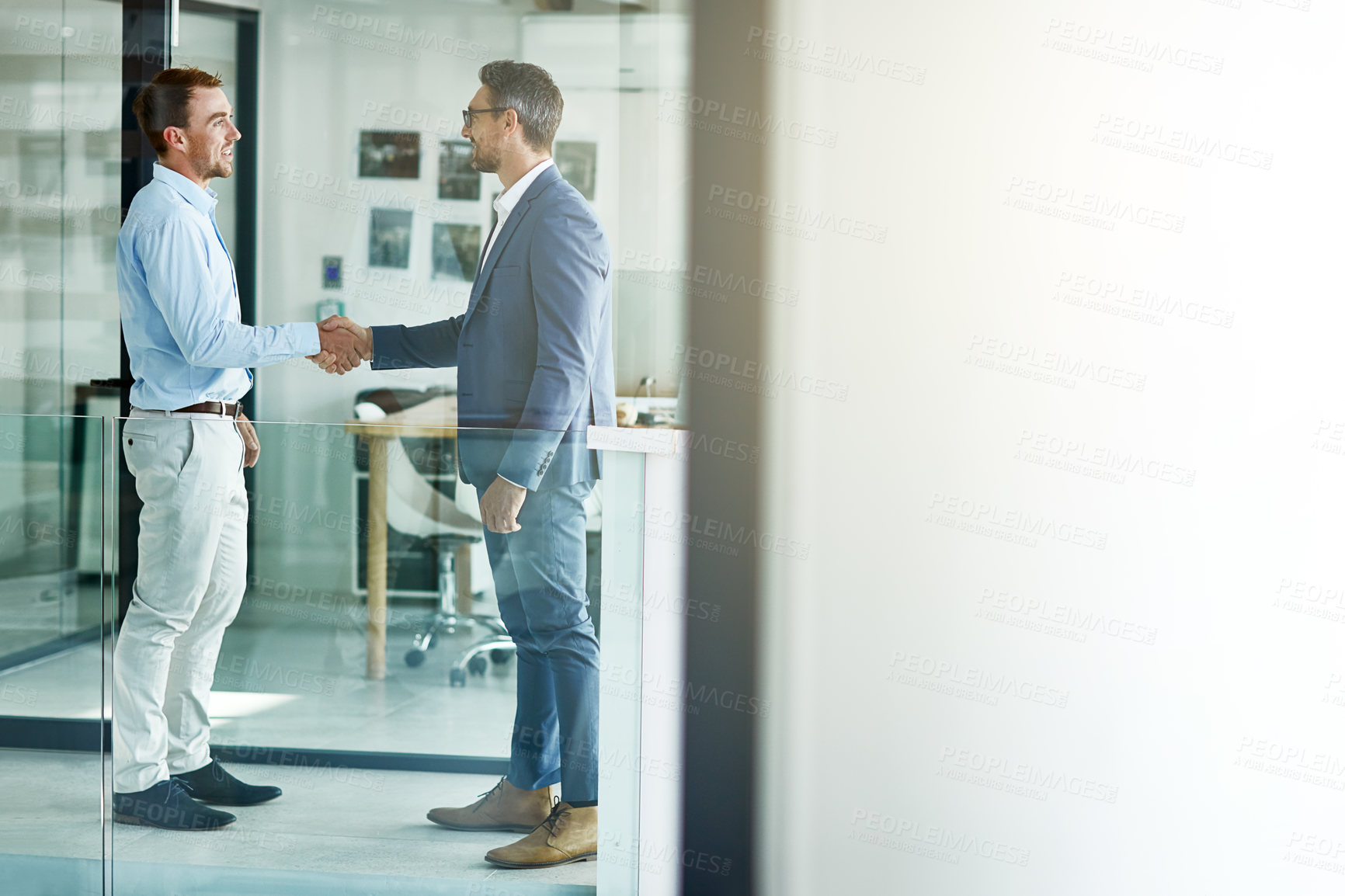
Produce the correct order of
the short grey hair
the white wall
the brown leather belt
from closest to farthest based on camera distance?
the white wall → the brown leather belt → the short grey hair

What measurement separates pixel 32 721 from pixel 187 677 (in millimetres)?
327

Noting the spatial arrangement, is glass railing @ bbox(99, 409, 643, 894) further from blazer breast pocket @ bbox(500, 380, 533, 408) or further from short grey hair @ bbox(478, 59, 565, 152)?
short grey hair @ bbox(478, 59, 565, 152)

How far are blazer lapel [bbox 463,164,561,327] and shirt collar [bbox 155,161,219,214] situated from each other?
1.88ft

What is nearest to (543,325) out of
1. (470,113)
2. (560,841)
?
(470,113)

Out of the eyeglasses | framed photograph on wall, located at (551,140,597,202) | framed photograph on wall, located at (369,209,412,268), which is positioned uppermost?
the eyeglasses

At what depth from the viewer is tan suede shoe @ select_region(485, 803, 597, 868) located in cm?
182

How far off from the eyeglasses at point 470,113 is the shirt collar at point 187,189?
2.20ft

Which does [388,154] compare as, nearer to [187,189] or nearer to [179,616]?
[187,189]

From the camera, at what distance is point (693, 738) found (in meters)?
1.88

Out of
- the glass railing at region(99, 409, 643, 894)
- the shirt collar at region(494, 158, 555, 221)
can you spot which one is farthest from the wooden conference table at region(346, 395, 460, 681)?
the shirt collar at region(494, 158, 555, 221)

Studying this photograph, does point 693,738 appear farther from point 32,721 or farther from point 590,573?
point 32,721

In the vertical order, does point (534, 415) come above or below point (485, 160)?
below

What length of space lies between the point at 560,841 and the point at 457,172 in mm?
1718

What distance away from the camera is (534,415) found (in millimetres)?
2086
